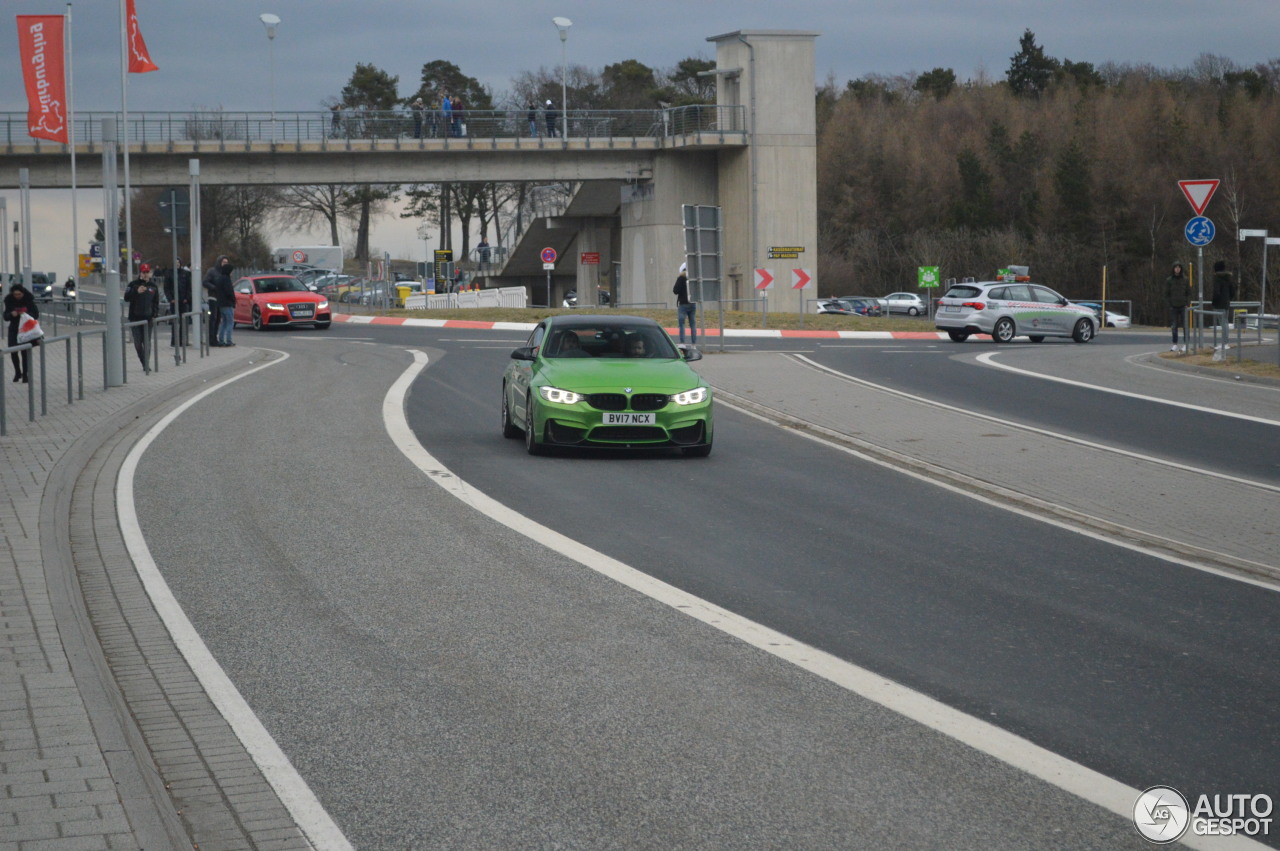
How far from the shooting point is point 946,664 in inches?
257

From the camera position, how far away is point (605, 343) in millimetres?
14938

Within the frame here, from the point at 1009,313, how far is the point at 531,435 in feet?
87.2

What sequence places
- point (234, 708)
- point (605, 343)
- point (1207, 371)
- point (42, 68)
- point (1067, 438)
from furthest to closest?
point (42, 68) < point (1207, 371) < point (1067, 438) < point (605, 343) < point (234, 708)

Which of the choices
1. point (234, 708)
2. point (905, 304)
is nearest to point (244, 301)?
point (234, 708)

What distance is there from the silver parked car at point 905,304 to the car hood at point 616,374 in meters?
65.3

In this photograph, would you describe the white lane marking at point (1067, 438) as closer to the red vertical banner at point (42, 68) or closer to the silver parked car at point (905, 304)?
the red vertical banner at point (42, 68)

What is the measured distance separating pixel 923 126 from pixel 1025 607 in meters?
105

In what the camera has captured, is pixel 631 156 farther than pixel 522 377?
Yes

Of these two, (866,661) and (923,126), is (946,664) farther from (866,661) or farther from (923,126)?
(923,126)

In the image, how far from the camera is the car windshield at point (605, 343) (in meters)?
14.8

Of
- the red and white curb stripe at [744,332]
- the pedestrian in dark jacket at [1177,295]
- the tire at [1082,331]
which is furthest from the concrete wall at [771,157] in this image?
the pedestrian in dark jacket at [1177,295]

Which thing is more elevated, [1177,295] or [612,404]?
[1177,295]

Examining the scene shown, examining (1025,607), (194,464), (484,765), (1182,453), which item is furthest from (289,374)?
(484,765)

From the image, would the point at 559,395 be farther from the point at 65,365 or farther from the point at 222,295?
the point at 222,295
